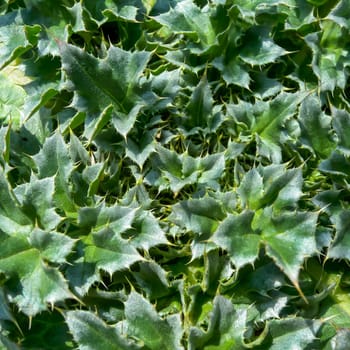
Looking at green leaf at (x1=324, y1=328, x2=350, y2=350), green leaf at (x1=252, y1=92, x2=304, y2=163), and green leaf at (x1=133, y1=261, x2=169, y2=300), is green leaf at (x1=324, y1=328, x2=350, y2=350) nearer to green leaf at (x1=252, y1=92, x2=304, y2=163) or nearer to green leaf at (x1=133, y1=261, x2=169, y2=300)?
green leaf at (x1=133, y1=261, x2=169, y2=300)

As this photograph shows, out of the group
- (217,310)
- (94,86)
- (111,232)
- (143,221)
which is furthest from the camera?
(94,86)

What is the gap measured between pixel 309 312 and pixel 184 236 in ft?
1.58

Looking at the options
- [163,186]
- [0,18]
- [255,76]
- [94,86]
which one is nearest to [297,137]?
[255,76]

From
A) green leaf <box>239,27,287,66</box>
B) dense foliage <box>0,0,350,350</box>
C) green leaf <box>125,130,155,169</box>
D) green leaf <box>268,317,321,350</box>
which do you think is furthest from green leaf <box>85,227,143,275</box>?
green leaf <box>239,27,287,66</box>

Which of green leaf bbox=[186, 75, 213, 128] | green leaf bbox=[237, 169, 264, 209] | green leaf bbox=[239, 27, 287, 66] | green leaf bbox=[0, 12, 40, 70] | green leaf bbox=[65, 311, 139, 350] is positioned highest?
green leaf bbox=[0, 12, 40, 70]

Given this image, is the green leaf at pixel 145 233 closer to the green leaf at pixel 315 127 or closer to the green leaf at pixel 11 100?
the green leaf at pixel 315 127

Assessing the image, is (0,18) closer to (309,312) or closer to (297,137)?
(297,137)

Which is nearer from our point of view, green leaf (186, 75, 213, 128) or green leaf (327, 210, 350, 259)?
green leaf (327, 210, 350, 259)

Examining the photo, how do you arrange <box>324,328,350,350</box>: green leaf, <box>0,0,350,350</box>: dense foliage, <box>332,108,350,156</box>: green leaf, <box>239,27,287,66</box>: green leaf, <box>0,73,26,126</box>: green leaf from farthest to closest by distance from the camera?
<box>0,73,26,126</box>: green leaf < <box>239,27,287,66</box>: green leaf < <box>332,108,350,156</box>: green leaf < <box>0,0,350,350</box>: dense foliage < <box>324,328,350,350</box>: green leaf

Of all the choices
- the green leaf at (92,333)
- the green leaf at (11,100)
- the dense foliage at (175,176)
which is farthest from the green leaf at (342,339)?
the green leaf at (11,100)

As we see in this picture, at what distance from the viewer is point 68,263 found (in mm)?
1862

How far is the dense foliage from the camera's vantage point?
1867 mm

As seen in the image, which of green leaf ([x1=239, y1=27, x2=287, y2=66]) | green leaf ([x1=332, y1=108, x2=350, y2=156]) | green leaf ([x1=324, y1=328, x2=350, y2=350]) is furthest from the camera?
green leaf ([x1=239, y1=27, x2=287, y2=66])

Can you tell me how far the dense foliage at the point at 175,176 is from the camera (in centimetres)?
187
